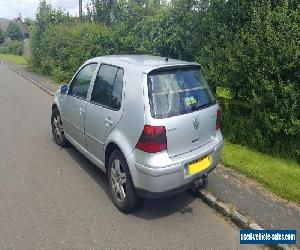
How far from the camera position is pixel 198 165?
4.03 meters

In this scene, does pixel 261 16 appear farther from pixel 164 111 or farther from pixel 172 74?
pixel 164 111

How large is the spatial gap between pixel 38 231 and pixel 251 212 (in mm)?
2505

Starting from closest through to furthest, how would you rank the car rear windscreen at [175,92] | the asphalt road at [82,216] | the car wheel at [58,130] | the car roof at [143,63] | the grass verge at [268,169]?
1. the asphalt road at [82,216]
2. the car rear windscreen at [175,92]
3. the car roof at [143,63]
4. the grass verge at [268,169]
5. the car wheel at [58,130]

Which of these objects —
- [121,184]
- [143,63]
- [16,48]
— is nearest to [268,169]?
[121,184]

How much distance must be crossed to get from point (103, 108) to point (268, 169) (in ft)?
9.03

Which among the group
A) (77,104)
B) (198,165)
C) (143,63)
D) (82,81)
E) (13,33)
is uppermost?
(143,63)

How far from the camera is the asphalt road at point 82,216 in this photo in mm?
3557

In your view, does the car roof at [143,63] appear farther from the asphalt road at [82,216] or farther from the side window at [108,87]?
the asphalt road at [82,216]

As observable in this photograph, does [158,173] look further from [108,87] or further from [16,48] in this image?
[16,48]

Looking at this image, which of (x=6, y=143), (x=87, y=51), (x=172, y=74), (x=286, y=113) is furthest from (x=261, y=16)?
(x=87, y=51)

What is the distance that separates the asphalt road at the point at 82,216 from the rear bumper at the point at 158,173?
456 millimetres

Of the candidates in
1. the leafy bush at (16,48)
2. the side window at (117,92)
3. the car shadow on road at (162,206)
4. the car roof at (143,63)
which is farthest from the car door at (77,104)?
the leafy bush at (16,48)

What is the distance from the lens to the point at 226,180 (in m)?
4.92

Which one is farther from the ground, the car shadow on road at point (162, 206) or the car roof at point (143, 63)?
the car roof at point (143, 63)
